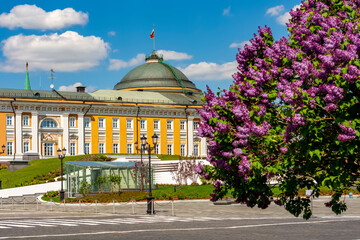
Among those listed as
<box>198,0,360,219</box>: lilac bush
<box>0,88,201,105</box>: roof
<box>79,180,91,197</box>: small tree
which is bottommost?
<box>79,180,91,197</box>: small tree

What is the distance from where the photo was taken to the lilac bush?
25.4 feet

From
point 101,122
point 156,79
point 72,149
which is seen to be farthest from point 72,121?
point 156,79

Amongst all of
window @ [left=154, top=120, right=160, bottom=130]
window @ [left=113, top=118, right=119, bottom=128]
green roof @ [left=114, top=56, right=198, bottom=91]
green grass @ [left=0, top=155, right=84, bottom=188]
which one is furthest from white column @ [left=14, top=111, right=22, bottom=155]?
green roof @ [left=114, top=56, right=198, bottom=91]

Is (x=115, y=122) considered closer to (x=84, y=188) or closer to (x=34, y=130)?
(x=34, y=130)

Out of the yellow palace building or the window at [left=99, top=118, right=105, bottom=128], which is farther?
the window at [left=99, top=118, right=105, bottom=128]

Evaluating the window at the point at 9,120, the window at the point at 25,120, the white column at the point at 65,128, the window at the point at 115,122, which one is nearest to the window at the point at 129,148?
the window at the point at 115,122

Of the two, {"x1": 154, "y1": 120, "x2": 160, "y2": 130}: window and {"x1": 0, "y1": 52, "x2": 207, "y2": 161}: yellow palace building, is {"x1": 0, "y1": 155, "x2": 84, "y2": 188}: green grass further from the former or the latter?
{"x1": 154, "y1": 120, "x2": 160, "y2": 130}: window

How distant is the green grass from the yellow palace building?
5684 millimetres

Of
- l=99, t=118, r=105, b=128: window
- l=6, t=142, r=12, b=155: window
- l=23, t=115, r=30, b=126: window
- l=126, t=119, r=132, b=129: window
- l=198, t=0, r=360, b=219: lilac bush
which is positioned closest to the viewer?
l=198, t=0, r=360, b=219: lilac bush

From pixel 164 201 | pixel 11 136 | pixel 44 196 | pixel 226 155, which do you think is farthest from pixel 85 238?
pixel 11 136

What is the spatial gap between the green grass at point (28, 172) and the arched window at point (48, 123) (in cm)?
834

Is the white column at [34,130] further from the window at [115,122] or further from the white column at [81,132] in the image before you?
the window at [115,122]

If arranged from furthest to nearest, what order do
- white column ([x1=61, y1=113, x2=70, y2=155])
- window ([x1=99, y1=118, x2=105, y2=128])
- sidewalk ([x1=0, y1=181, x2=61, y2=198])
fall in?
window ([x1=99, y1=118, x2=105, y2=128]) < white column ([x1=61, y1=113, x2=70, y2=155]) < sidewalk ([x1=0, y1=181, x2=61, y2=198])

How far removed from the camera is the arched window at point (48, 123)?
7625cm
